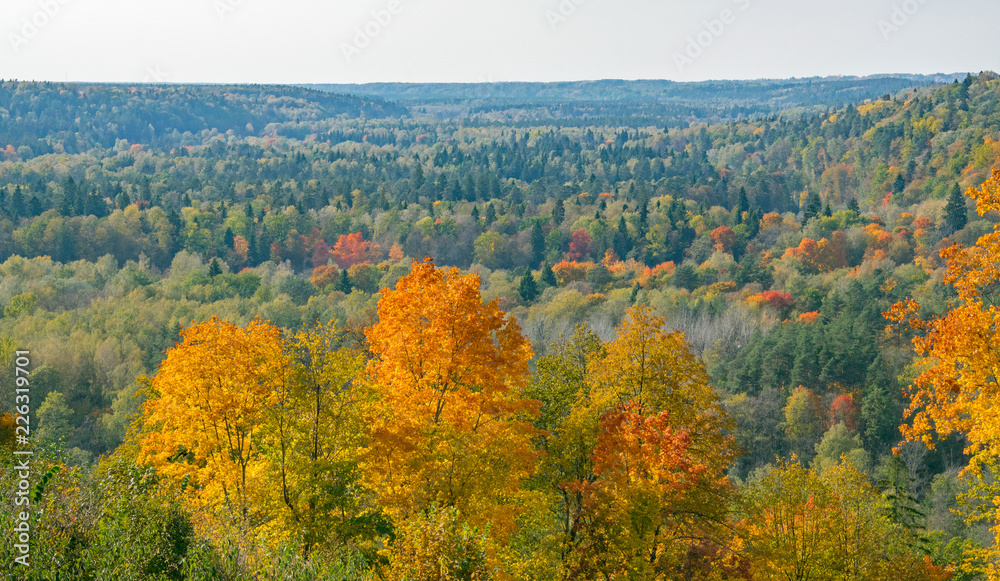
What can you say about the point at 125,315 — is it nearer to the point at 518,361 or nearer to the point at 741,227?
the point at 518,361

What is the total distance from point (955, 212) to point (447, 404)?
499 ft

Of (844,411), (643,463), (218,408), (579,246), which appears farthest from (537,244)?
(643,463)

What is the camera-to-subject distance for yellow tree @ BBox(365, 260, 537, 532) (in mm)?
24094

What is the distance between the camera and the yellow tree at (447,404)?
79.0 feet

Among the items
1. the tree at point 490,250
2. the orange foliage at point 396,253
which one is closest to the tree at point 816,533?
the orange foliage at point 396,253

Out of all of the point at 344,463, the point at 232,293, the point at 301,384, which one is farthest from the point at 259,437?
the point at 232,293

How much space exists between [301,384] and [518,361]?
805cm

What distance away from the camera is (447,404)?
28953 millimetres

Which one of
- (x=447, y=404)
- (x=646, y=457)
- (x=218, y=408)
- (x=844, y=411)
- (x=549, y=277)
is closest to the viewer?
(x=646, y=457)

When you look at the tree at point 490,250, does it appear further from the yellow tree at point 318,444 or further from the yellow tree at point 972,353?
the yellow tree at point 972,353

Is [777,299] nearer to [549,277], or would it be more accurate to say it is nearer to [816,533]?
[549,277]

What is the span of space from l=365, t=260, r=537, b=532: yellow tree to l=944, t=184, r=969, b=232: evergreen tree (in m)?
147

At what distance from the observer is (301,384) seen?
25891 mm

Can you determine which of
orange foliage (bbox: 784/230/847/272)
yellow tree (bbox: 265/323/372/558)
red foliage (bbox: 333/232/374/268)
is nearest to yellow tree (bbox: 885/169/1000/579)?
yellow tree (bbox: 265/323/372/558)
